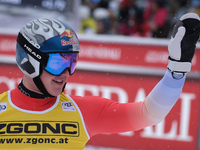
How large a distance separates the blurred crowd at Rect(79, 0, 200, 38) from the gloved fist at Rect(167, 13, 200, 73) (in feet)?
20.1

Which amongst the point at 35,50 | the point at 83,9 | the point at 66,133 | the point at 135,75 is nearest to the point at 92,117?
the point at 66,133

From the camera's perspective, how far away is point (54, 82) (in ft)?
8.93

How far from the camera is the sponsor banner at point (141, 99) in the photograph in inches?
240

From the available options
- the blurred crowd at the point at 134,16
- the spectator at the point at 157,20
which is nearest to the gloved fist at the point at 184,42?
the blurred crowd at the point at 134,16

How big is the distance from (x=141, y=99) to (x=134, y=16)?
412cm

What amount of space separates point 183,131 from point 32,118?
3.84 meters

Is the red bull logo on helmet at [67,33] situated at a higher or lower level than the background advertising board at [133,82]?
higher

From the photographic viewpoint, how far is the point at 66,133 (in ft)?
8.98

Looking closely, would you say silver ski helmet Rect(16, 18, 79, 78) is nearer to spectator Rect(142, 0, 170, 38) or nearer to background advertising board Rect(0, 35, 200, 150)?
background advertising board Rect(0, 35, 200, 150)

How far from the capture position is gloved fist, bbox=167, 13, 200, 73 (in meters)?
2.47

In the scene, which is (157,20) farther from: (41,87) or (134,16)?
→ (41,87)

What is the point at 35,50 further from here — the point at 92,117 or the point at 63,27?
the point at 92,117

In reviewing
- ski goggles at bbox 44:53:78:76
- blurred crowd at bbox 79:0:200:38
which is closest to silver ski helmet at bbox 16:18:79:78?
ski goggles at bbox 44:53:78:76

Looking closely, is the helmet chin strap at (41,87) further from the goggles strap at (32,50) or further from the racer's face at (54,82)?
the goggles strap at (32,50)
